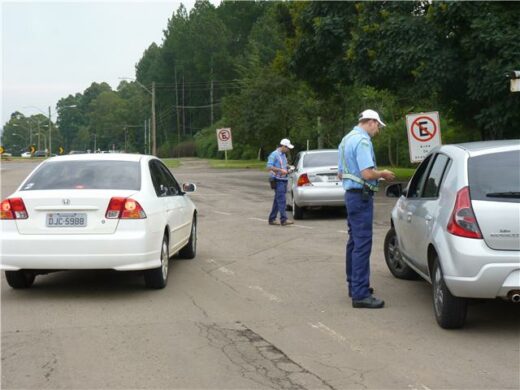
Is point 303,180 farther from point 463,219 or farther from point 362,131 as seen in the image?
point 463,219

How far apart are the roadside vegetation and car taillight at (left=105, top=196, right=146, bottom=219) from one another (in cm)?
1308

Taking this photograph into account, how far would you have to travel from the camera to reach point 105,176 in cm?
808

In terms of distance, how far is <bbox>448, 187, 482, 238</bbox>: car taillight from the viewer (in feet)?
19.2

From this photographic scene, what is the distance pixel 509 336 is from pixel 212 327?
8.43 ft

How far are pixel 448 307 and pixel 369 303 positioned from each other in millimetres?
1127

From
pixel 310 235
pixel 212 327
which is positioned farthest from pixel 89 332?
pixel 310 235

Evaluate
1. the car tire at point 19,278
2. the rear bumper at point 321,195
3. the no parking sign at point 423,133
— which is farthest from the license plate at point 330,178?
the car tire at point 19,278

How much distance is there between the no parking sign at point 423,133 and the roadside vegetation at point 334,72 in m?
3.44

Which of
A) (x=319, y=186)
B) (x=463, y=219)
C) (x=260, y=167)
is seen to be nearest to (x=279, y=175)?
(x=319, y=186)

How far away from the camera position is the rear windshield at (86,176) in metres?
7.90

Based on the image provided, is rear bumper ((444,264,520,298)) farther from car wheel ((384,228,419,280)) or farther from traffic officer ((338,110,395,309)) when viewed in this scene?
car wheel ((384,228,419,280))

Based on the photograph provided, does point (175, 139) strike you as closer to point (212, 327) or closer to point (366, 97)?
point (366, 97)

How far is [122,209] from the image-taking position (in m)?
7.54

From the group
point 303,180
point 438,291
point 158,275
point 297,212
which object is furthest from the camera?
point 297,212
